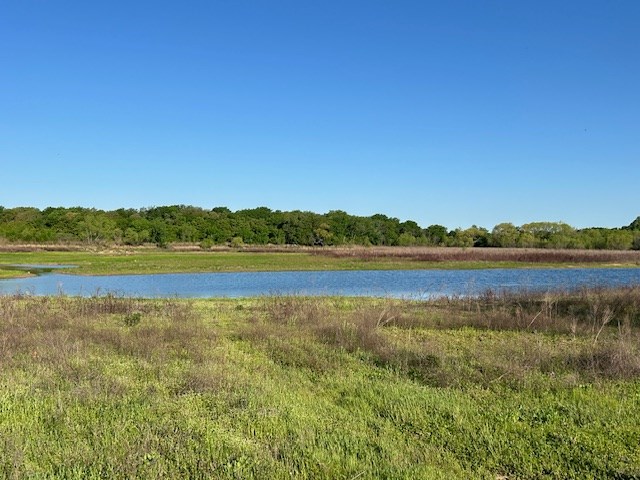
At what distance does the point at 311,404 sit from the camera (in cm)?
756

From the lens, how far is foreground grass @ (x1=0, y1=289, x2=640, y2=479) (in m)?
5.47

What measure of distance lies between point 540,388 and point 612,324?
1022cm

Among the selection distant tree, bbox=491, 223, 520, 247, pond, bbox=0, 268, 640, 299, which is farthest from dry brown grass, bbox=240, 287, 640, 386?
distant tree, bbox=491, 223, 520, 247

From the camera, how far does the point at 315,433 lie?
6293 mm

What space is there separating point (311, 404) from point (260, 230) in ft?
472

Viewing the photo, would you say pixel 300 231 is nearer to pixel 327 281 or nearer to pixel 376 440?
pixel 327 281

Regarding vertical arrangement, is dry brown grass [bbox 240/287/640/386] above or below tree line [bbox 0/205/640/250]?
below

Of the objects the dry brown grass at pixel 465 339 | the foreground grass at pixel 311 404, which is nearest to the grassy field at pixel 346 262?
the dry brown grass at pixel 465 339

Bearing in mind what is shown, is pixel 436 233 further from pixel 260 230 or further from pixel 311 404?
pixel 311 404

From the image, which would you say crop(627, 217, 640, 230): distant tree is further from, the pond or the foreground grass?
the foreground grass

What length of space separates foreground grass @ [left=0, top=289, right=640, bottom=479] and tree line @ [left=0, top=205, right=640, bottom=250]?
98.3 m

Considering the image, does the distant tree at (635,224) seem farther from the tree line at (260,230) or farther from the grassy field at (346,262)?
the grassy field at (346,262)

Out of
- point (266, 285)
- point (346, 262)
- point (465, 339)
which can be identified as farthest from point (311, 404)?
point (346, 262)

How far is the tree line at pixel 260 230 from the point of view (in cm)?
11362
